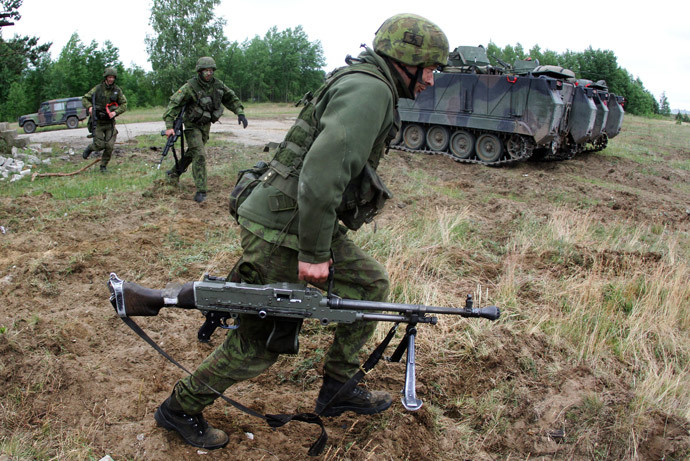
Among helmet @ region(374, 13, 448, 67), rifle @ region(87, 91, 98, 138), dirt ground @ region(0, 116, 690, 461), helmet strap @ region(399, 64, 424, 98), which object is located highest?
helmet @ region(374, 13, 448, 67)

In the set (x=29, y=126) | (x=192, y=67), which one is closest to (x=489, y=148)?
(x=29, y=126)

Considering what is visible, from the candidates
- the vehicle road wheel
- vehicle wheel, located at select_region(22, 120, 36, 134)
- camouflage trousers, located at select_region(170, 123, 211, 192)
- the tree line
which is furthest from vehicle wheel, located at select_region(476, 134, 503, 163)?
the tree line

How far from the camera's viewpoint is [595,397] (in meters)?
3.04

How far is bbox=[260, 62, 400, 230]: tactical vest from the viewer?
2463 millimetres

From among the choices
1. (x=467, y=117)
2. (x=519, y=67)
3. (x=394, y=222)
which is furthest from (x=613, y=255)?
(x=519, y=67)

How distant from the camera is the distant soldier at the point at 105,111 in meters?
9.62

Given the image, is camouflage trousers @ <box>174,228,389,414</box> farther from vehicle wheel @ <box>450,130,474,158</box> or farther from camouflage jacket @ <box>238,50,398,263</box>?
vehicle wheel @ <box>450,130,474,158</box>

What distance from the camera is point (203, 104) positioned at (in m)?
7.41

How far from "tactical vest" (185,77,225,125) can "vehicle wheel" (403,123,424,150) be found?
7132 mm

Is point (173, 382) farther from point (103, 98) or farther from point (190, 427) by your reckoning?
point (103, 98)

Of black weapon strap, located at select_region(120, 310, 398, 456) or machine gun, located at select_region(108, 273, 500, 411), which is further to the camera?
black weapon strap, located at select_region(120, 310, 398, 456)

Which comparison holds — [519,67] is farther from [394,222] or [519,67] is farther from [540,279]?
[540,279]

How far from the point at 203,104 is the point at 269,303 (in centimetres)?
562

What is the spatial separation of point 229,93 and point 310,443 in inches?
236
